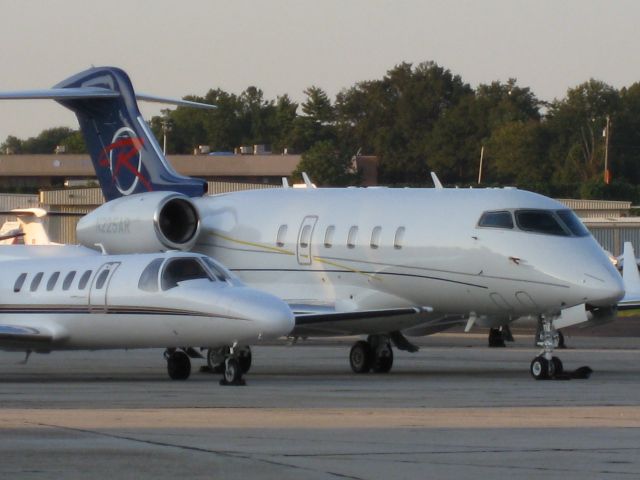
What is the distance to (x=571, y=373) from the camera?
23.2m

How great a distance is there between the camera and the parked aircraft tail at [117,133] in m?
30.5

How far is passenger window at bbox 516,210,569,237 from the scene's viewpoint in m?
23.9

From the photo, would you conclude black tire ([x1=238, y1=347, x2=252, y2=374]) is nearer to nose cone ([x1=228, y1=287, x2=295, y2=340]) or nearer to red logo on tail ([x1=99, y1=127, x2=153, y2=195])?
nose cone ([x1=228, y1=287, x2=295, y2=340])

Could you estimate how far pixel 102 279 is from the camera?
23.2 metres

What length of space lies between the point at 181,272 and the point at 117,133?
8.84 m

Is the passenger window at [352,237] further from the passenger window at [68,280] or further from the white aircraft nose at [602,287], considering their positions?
the passenger window at [68,280]

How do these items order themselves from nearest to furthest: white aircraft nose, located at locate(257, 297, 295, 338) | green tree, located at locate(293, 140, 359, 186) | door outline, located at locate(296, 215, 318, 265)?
1. white aircraft nose, located at locate(257, 297, 295, 338)
2. door outline, located at locate(296, 215, 318, 265)
3. green tree, located at locate(293, 140, 359, 186)

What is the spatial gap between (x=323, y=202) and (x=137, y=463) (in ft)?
49.3

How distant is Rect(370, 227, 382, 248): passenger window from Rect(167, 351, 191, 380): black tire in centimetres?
399

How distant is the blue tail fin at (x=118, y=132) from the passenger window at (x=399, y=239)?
20.3ft

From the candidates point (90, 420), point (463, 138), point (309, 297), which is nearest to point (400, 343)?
point (309, 297)

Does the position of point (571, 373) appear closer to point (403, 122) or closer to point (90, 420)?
→ point (90, 420)

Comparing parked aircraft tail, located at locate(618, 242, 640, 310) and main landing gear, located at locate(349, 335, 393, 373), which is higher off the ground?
parked aircraft tail, located at locate(618, 242, 640, 310)

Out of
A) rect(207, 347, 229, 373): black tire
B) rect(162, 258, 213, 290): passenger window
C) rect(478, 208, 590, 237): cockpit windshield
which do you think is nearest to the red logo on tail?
rect(207, 347, 229, 373): black tire
